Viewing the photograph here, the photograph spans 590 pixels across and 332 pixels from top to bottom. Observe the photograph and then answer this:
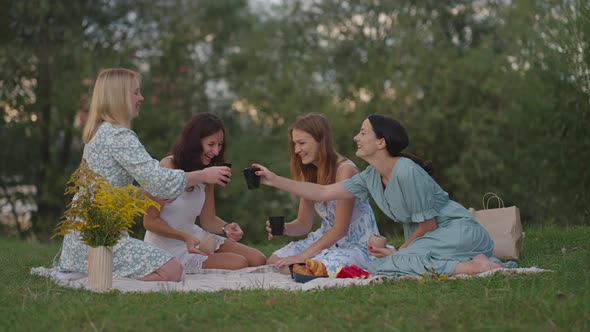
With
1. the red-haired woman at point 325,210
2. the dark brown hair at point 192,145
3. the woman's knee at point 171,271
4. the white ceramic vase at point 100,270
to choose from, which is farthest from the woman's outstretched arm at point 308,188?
the white ceramic vase at point 100,270

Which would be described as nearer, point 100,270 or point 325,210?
point 100,270

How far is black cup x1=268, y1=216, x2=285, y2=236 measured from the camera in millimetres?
5828

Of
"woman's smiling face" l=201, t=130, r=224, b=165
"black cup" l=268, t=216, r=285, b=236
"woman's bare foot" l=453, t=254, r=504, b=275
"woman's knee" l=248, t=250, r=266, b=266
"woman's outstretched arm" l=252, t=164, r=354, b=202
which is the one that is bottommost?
"woman's knee" l=248, t=250, r=266, b=266

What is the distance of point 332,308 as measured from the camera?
403cm

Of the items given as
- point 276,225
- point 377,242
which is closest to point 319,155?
point 276,225

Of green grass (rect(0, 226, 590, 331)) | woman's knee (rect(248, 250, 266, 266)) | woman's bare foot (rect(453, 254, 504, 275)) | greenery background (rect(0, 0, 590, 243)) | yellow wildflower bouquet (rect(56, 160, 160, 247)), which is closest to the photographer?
green grass (rect(0, 226, 590, 331))

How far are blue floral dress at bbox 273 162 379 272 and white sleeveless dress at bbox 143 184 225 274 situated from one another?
0.81 m

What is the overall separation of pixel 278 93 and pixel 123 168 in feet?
51.0

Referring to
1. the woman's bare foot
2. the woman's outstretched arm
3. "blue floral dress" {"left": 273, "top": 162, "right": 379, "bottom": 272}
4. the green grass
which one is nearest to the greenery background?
"blue floral dress" {"left": 273, "top": 162, "right": 379, "bottom": 272}

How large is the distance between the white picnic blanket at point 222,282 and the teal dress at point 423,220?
0.31 meters

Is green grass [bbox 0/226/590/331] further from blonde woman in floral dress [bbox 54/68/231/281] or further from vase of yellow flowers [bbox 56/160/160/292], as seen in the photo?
blonde woman in floral dress [bbox 54/68/231/281]

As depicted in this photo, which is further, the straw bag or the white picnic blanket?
the straw bag

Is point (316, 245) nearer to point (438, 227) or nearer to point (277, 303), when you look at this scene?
point (438, 227)

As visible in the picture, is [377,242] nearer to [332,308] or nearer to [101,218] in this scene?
[332,308]
